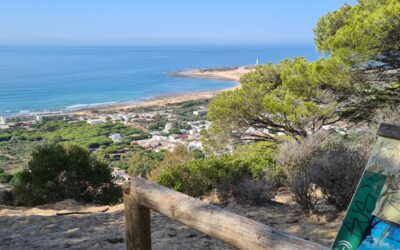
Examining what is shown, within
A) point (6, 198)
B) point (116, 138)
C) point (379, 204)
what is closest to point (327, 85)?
point (6, 198)

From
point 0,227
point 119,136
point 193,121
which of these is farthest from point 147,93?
point 0,227

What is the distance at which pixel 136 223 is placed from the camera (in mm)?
2582

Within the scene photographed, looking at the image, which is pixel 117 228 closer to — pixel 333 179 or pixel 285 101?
pixel 333 179

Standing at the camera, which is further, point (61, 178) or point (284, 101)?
point (284, 101)

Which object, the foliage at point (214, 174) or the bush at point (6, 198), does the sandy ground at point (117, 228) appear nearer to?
the foliage at point (214, 174)

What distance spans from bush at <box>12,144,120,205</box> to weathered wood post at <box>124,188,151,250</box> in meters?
6.60

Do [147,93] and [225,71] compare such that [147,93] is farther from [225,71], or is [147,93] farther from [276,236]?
[276,236]

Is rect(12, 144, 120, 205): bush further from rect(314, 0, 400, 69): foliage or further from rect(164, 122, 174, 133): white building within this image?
rect(164, 122, 174, 133): white building

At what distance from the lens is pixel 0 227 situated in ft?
20.2

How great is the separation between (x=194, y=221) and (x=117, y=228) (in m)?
3.94

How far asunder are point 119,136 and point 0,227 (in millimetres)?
23260

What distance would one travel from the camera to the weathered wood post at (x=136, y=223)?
2.56 m

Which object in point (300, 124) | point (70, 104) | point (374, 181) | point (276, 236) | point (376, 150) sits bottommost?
point (70, 104)

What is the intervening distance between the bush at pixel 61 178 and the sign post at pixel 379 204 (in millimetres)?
7743
